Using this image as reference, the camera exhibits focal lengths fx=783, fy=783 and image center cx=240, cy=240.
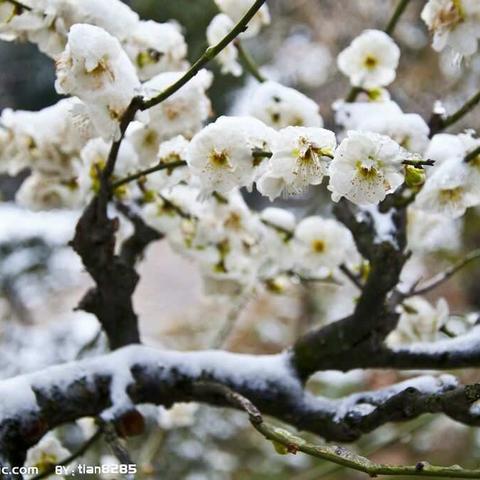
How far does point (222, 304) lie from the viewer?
208 centimetres

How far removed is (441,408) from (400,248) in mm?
242

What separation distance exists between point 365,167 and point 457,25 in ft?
0.96

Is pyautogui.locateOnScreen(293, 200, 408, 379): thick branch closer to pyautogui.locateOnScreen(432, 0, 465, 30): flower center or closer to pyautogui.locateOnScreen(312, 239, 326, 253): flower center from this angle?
pyautogui.locateOnScreen(312, 239, 326, 253): flower center

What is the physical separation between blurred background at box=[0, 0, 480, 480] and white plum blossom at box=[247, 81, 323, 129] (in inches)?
25.8

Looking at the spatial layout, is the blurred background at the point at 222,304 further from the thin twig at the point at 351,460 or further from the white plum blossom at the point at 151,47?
the thin twig at the point at 351,460

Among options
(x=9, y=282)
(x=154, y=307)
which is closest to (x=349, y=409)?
(x=9, y=282)

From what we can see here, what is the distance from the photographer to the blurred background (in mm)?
Answer: 3133

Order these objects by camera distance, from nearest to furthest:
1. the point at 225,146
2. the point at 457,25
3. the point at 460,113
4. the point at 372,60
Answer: the point at 225,146
the point at 457,25
the point at 460,113
the point at 372,60

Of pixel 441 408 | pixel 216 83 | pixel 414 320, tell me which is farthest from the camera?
pixel 216 83

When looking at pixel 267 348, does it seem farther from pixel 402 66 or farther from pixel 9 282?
pixel 402 66

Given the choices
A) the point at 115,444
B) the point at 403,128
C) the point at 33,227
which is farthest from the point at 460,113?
the point at 33,227

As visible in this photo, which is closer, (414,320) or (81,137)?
(81,137)

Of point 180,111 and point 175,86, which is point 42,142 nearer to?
point 180,111

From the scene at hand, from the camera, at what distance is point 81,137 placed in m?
0.97
